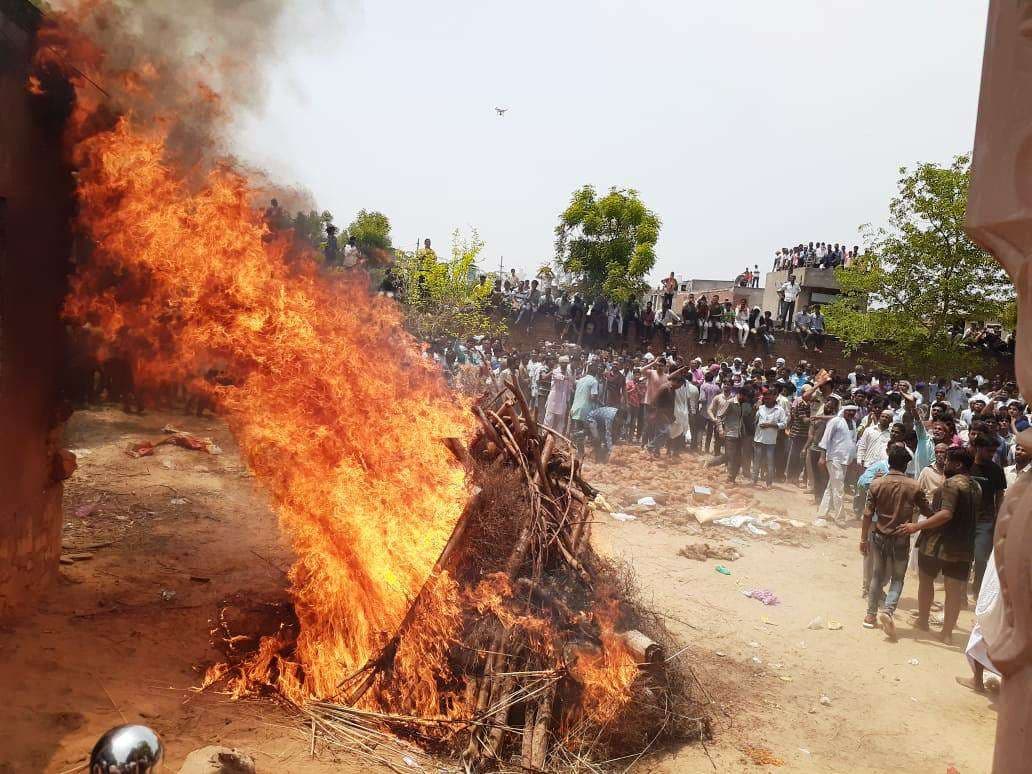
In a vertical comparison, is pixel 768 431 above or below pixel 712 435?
above

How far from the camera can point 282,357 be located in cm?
623

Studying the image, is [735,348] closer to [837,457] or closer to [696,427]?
[696,427]

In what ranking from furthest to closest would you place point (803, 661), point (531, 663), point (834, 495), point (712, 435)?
1. point (712, 435)
2. point (834, 495)
3. point (803, 661)
4. point (531, 663)

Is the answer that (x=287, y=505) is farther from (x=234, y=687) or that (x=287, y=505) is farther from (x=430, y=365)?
(x=430, y=365)

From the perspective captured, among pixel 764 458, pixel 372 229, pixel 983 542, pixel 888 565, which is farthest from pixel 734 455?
pixel 372 229

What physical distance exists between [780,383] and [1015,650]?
45.8 feet

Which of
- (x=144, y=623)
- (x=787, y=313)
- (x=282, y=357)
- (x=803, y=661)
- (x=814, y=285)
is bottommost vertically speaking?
(x=803, y=661)

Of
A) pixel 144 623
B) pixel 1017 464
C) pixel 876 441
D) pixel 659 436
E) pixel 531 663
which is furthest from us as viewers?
pixel 659 436

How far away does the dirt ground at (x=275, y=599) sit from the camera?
4.59 m

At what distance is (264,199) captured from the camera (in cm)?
666

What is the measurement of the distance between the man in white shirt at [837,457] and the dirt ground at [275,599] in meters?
0.72

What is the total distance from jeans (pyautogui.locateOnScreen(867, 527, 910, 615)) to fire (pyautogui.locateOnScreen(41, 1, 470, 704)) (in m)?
4.71

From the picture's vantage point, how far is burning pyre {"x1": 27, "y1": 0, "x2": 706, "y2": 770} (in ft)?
16.1

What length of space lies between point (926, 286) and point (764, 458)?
36.0 ft
